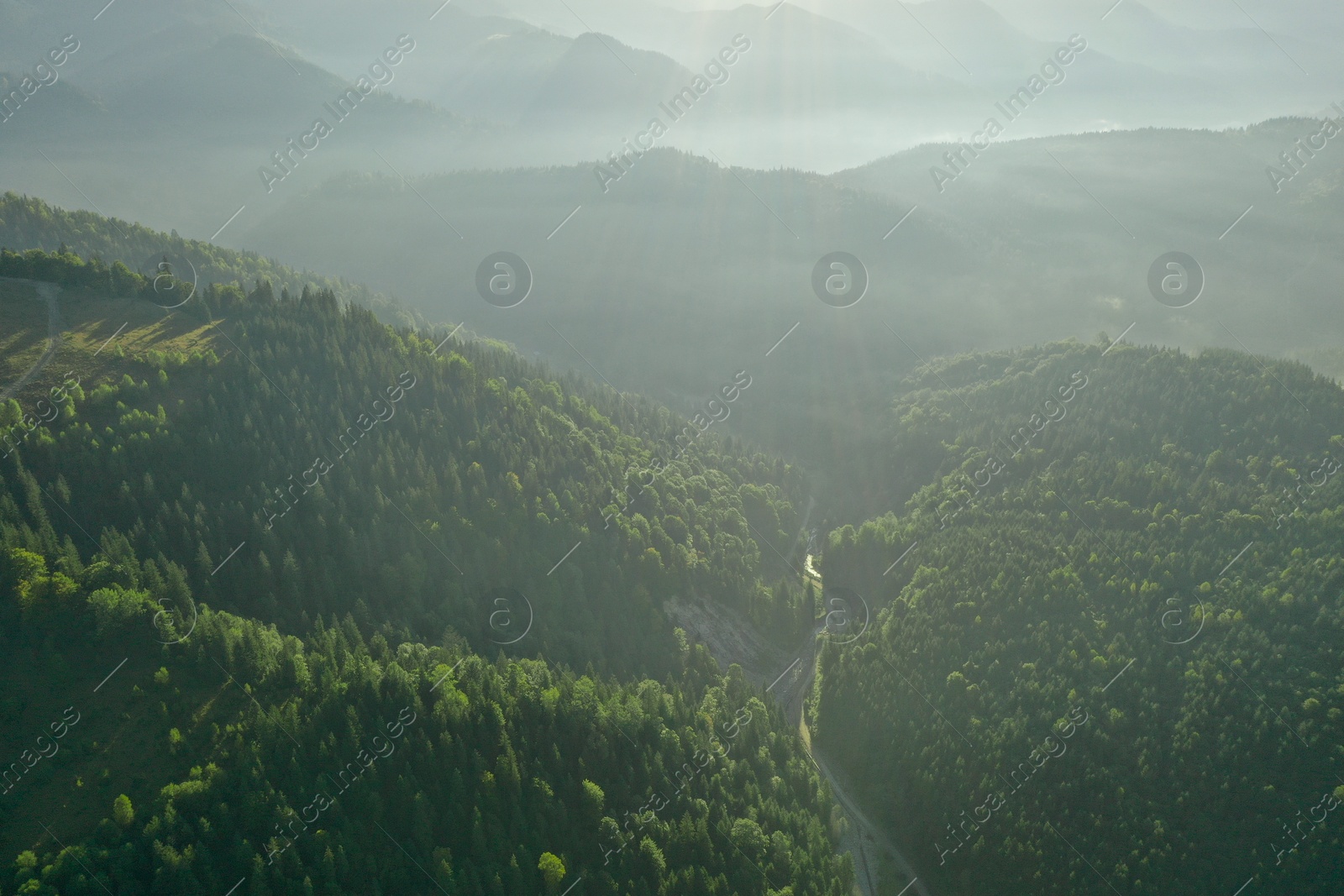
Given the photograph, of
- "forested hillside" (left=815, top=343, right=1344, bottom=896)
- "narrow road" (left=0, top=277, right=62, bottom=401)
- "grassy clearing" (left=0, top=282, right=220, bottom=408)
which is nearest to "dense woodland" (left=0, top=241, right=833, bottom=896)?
"grassy clearing" (left=0, top=282, right=220, bottom=408)

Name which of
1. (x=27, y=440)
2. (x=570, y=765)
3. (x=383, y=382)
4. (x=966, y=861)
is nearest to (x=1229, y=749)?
(x=966, y=861)

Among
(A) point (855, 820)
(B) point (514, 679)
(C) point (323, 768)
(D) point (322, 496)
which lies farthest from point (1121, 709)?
(D) point (322, 496)

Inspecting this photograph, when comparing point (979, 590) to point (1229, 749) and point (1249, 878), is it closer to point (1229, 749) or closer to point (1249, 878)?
point (1229, 749)

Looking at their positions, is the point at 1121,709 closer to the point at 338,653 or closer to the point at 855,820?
the point at 855,820

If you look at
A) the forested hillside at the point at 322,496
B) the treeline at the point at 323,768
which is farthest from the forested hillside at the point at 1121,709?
the forested hillside at the point at 322,496

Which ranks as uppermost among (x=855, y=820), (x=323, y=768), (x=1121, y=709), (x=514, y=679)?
(x=514, y=679)

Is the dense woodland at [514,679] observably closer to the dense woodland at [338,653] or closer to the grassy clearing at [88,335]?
the dense woodland at [338,653]
